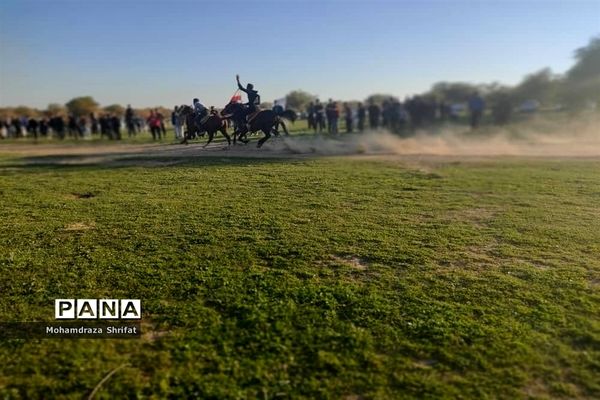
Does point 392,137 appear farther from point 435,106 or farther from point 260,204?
point 260,204

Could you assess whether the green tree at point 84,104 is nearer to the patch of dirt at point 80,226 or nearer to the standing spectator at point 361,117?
the patch of dirt at point 80,226

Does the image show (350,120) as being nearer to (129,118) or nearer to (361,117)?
(361,117)

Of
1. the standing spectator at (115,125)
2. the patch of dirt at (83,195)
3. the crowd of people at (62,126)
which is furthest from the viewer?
the crowd of people at (62,126)

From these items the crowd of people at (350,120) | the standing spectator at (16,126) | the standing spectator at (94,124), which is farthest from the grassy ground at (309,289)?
the standing spectator at (16,126)

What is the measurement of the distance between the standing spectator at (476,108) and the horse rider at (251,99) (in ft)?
66.9

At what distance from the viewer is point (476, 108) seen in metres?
23.7

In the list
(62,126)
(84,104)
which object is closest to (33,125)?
(62,126)

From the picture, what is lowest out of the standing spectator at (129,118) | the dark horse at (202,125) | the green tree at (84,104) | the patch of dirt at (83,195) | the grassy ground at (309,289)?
the grassy ground at (309,289)

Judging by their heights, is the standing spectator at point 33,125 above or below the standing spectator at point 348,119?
above

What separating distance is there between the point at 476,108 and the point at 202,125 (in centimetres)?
2220

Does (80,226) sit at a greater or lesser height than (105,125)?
lesser

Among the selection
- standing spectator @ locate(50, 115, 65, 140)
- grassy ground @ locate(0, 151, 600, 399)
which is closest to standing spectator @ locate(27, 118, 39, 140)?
standing spectator @ locate(50, 115, 65, 140)

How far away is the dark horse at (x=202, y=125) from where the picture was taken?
390 cm

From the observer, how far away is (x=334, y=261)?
8.89 metres
